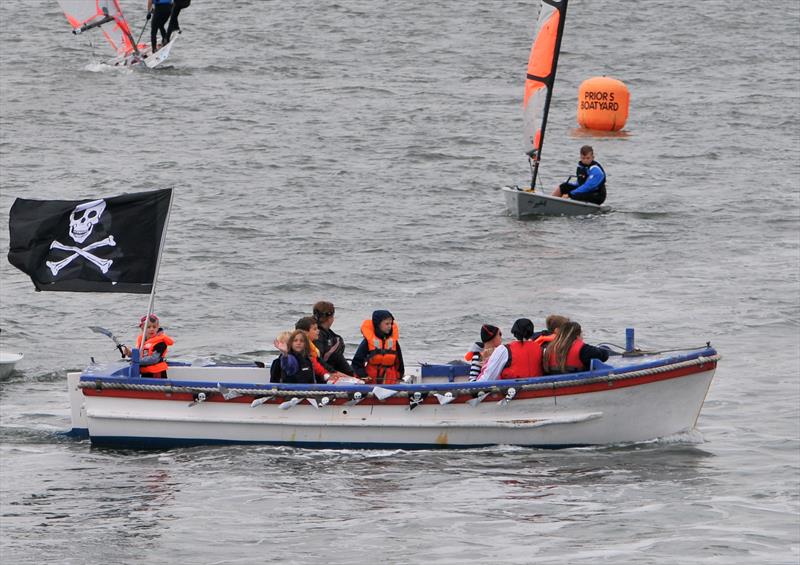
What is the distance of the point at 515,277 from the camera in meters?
24.5

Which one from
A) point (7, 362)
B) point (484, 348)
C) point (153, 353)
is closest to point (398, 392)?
point (484, 348)

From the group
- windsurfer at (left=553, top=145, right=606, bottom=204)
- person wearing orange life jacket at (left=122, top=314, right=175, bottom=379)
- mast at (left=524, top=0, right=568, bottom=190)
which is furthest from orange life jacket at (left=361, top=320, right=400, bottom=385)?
mast at (left=524, top=0, right=568, bottom=190)

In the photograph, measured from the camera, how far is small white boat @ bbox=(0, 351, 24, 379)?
18391 millimetres

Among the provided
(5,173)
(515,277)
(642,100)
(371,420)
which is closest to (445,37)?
(642,100)

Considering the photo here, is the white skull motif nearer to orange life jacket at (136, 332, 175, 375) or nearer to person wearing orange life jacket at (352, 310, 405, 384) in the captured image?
orange life jacket at (136, 332, 175, 375)

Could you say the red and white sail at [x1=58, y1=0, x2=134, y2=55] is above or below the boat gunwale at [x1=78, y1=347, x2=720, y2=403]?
above

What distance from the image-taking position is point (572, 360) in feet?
49.6

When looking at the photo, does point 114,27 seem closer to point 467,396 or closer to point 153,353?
point 153,353

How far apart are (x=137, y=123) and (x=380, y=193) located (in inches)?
371

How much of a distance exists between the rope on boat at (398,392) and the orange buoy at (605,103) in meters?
22.6

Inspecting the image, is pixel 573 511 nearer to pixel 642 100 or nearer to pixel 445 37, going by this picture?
pixel 642 100

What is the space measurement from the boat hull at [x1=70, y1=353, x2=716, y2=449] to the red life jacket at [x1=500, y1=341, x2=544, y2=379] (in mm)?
289

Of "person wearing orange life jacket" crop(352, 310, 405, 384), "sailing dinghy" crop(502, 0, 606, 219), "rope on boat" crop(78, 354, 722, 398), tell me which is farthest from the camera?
"sailing dinghy" crop(502, 0, 606, 219)

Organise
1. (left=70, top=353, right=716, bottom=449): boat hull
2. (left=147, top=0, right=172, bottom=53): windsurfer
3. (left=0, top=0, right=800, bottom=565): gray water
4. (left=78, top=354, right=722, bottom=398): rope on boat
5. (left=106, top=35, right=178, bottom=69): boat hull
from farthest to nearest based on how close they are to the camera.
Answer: (left=106, top=35, right=178, bottom=69): boat hull
(left=147, top=0, right=172, bottom=53): windsurfer
(left=70, top=353, right=716, bottom=449): boat hull
(left=78, top=354, right=722, bottom=398): rope on boat
(left=0, top=0, right=800, bottom=565): gray water
